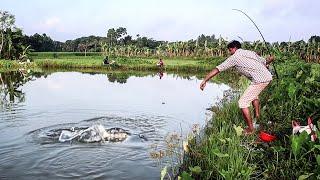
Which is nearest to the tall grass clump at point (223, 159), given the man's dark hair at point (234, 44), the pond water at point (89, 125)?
the pond water at point (89, 125)

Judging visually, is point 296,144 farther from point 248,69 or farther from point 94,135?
point 94,135

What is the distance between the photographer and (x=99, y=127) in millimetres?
10430

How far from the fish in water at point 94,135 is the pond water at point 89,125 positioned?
221 millimetres

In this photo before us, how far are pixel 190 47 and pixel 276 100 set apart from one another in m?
61.0

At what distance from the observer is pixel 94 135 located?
10.1m

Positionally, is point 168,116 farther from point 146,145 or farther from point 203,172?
point 203,172

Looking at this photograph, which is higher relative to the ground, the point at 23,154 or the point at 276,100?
the point at 276,100

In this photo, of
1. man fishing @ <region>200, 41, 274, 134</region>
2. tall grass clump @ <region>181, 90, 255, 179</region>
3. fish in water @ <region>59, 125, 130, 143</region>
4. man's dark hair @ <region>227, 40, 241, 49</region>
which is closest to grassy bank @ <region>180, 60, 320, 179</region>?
tall grass clump @ <region>181, 90, 255, 179</region>

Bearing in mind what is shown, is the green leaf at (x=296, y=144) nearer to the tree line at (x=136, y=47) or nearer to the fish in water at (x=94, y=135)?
the fish in water at (x=94, y=135)

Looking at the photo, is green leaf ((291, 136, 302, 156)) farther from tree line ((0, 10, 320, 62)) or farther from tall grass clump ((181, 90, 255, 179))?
tree line ((0, 10, 320, 62))

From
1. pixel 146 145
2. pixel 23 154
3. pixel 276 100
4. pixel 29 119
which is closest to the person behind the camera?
pixel 23 154

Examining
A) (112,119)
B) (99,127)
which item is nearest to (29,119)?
(112,119)

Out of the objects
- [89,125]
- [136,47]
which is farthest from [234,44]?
[136,47]

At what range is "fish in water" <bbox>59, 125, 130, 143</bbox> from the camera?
9.92 meters
